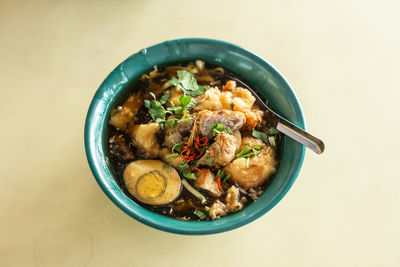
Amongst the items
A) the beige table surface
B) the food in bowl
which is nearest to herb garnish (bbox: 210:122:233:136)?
the food in bowl

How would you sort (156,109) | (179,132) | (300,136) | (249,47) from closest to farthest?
(300,136) < (179,132) < (156,109) < (249,47)

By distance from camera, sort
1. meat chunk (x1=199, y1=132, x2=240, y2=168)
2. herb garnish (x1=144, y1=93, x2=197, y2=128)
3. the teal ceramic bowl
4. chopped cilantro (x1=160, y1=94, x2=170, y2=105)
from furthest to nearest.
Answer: chopped cilantro (x1=160, y1=94, x2=170, y2=105) < herb garnish (x1=144, y1=93, x2=197, y2=128) < meat chunk (x1=199, y1=132, x2=240, y2=168) < the teal ceramic bowl

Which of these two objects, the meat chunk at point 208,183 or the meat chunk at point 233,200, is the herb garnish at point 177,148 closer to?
the meat chunk at point 208,183

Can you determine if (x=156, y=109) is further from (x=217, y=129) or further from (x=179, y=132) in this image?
(x=217, y=129)

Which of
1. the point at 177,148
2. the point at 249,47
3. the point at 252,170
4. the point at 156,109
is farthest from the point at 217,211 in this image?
the point at 249,47

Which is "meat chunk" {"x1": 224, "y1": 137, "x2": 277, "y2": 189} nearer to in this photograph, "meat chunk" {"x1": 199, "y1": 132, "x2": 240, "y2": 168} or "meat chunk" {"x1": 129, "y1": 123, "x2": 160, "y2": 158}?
"meat chunk" {"x1": 199, "y1": 132, "x2": 240, "y2": 168}

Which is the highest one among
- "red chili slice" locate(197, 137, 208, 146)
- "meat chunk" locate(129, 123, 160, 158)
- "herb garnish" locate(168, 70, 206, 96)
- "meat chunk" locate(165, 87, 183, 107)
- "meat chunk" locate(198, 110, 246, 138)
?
"herb garnish" locate(168, 70, 206, 96)

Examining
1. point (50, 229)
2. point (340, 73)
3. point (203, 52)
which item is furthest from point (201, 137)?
point (340, 73)
